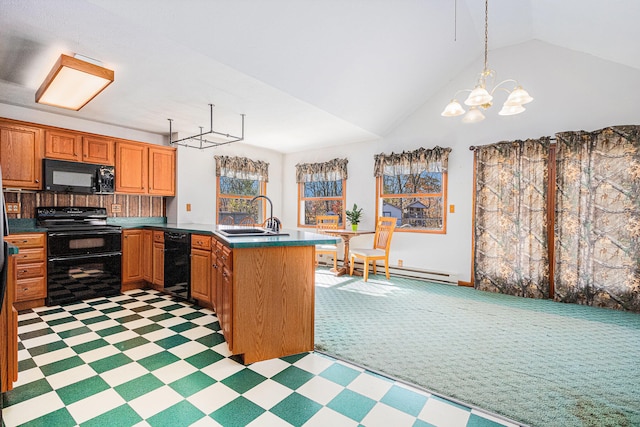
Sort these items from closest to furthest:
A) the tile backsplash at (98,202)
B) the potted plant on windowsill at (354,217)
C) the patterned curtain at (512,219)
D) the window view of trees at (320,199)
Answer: the tile backsplash at (98,202), the patterned curtain at (512,219), the potted plant on windowsill at (354,217), the window view of trees at (320,199)

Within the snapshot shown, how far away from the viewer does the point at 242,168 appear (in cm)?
605

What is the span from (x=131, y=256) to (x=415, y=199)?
4.22m

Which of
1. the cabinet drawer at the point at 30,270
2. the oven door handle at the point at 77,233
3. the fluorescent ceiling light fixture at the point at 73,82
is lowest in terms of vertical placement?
the cabinet drawer at the point at 30,270

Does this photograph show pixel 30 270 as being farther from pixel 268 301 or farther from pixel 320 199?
pixel 320 199

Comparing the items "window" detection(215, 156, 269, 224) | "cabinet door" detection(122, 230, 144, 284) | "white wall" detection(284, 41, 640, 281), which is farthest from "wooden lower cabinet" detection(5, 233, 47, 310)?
"white wall" detection(284, 41, 640, 281)

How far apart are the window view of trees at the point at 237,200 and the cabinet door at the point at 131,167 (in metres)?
1.35

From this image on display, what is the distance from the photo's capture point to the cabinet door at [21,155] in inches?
137

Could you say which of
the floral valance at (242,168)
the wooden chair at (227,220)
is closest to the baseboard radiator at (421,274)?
the wooden chair at (227,220)

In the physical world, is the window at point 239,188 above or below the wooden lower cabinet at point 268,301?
above

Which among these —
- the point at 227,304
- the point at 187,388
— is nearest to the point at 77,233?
the point at 227,304

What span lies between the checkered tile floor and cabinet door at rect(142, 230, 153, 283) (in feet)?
4.44

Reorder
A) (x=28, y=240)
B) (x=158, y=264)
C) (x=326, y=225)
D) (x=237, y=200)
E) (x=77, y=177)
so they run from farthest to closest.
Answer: (x=237, y=200), (x=326, y=225), (x=158, y=264), (x=77, y=177), (x=28, y=240)

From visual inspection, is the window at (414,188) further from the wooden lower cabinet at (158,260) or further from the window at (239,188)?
the wooden lower cabinet at (158,260)

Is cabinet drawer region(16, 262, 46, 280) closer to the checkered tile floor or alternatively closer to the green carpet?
the checkered tile floor
